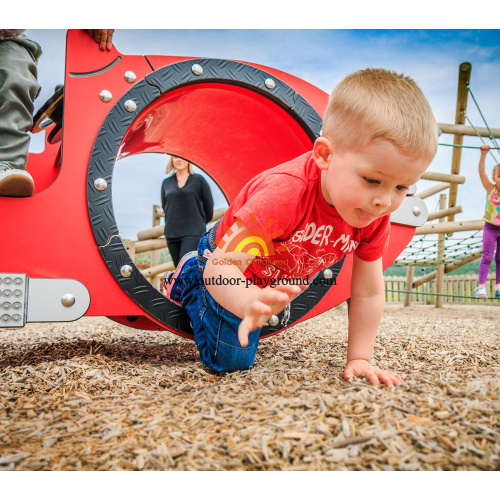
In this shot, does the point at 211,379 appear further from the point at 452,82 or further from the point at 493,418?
the point at 452,82

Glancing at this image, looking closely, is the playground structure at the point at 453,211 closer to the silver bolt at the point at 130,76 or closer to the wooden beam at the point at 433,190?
the wooden beam at the point at 433,190

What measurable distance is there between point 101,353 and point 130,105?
0.77 m

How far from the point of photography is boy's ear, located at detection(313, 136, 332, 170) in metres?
0.96

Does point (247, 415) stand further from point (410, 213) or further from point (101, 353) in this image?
point (410, 213)

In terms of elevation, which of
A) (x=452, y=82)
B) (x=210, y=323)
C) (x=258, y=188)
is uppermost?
(x=452, y=82)

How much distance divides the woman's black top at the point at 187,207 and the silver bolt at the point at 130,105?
1.59 metres

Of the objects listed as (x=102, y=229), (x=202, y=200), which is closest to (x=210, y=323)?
(x=102, y=229)

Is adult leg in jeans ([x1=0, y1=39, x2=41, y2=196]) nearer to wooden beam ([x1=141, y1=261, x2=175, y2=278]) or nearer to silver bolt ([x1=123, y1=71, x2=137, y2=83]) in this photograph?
silver bolt ([x1=123, y1=71, x2=137, y2=83])

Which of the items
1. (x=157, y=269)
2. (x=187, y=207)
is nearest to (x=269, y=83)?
(x=187, y=207)

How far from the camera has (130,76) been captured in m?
1.27

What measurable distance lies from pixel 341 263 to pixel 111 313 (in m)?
0.75

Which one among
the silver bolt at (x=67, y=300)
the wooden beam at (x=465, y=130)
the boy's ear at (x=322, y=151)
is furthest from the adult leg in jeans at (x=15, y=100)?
the wooden beam at (x=465, y=130)

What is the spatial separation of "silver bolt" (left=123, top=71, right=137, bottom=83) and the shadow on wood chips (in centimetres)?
83

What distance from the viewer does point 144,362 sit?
1.26 meters
